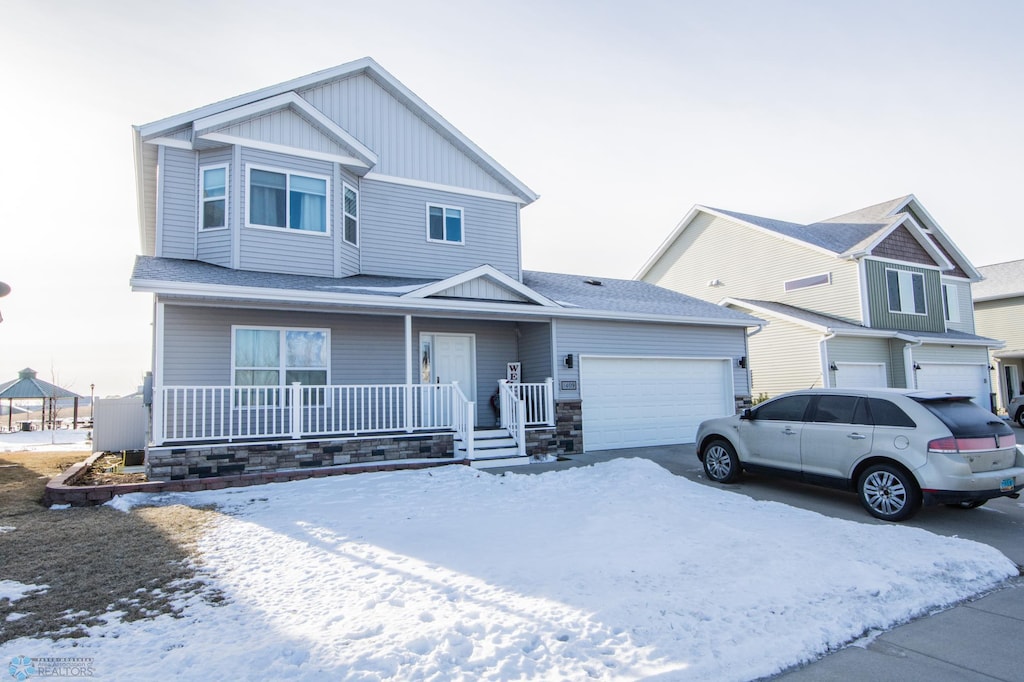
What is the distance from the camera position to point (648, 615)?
13.3 ft

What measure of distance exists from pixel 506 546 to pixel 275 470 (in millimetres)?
5353

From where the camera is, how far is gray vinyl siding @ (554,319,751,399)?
12.6 metres

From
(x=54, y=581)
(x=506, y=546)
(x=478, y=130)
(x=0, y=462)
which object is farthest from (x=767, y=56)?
(x=0, y=462)

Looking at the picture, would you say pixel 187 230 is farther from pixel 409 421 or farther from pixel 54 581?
pixel 54 581

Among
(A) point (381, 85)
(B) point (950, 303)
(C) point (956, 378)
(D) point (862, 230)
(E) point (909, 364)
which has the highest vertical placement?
(A) point (381, 85)

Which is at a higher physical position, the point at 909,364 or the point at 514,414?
the point at 909,364

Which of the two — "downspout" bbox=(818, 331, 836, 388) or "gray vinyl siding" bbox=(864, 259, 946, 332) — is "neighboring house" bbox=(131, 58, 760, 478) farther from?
"gray vinyl siding" bbox=(864, 259, 946, 332)

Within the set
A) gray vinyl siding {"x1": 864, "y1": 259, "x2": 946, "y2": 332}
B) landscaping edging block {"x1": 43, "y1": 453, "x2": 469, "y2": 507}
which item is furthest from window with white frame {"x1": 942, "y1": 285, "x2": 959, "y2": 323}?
landscaping edging block {"x1": 43, "y1": 453, "x2": 469, "y2": 507}

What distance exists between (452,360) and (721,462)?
6172 mm

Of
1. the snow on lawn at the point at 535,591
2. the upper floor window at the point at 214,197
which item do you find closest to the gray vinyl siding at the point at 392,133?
the upper floor window at the point at 214,197

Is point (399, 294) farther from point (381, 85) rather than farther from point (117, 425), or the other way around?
point (117, 425)

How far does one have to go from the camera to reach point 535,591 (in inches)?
175

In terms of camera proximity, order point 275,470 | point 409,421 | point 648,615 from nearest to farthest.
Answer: point 648,615 < point 275,470 < point 409,421

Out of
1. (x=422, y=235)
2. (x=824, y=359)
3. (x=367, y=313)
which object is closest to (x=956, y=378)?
(x=824, y=359)
